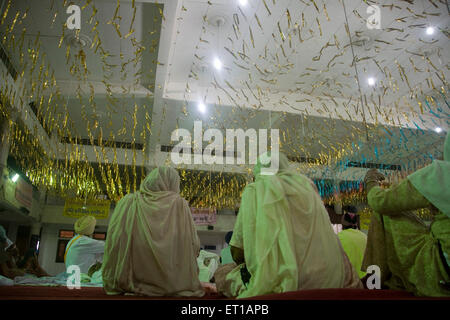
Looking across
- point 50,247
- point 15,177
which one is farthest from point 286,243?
point 50,247

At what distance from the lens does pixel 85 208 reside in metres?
9.21

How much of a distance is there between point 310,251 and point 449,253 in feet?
2.41

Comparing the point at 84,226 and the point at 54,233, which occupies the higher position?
the point at 84,226

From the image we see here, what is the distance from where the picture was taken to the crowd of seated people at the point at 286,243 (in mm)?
1776

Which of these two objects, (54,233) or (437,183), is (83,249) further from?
(54,233)

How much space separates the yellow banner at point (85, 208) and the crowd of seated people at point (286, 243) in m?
7.02

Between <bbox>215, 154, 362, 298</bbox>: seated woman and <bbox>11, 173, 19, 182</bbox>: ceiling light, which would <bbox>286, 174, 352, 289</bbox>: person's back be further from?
<bbox>11, 173, 19, 182</bbox>: ceiling light

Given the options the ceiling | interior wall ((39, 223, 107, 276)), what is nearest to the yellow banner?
the ceiling

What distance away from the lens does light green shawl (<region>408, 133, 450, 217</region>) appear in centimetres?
178

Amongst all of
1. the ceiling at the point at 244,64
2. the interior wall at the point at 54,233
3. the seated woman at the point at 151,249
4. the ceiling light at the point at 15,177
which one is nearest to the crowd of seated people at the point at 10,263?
the seated woman at the point at 151,249

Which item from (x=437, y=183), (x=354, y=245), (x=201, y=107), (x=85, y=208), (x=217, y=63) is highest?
(x=217, y=63)

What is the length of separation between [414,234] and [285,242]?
84cm

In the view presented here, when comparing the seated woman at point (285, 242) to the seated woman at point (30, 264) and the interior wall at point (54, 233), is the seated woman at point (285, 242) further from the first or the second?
the interior wall at point (54, 233)
